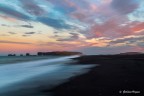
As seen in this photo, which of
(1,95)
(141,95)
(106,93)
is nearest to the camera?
(141,95)

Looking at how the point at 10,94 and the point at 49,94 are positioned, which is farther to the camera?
the point at 10,94

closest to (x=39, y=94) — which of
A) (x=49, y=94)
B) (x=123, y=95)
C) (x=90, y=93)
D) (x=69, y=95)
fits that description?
(x=49, y=94)

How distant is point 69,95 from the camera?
11445mm

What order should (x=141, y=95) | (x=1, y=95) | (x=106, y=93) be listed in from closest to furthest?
(x=141, y=95) → (x=106, y=93) → (x=1, y=95)

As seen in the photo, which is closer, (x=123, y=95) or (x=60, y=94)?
(x=123, y=95)

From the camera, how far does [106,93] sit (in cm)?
1141

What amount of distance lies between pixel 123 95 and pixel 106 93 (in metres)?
1.00

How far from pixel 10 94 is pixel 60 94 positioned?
9.69 feet

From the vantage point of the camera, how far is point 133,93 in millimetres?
10945

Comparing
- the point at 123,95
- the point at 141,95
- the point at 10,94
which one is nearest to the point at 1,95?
the point at 10,94

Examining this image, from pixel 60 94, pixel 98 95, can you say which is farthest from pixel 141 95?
pixel 60 94

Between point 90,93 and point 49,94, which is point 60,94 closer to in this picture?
point 49,94

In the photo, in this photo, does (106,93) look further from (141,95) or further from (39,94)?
(39,94)

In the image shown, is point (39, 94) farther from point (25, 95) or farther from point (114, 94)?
point (114, 94)
